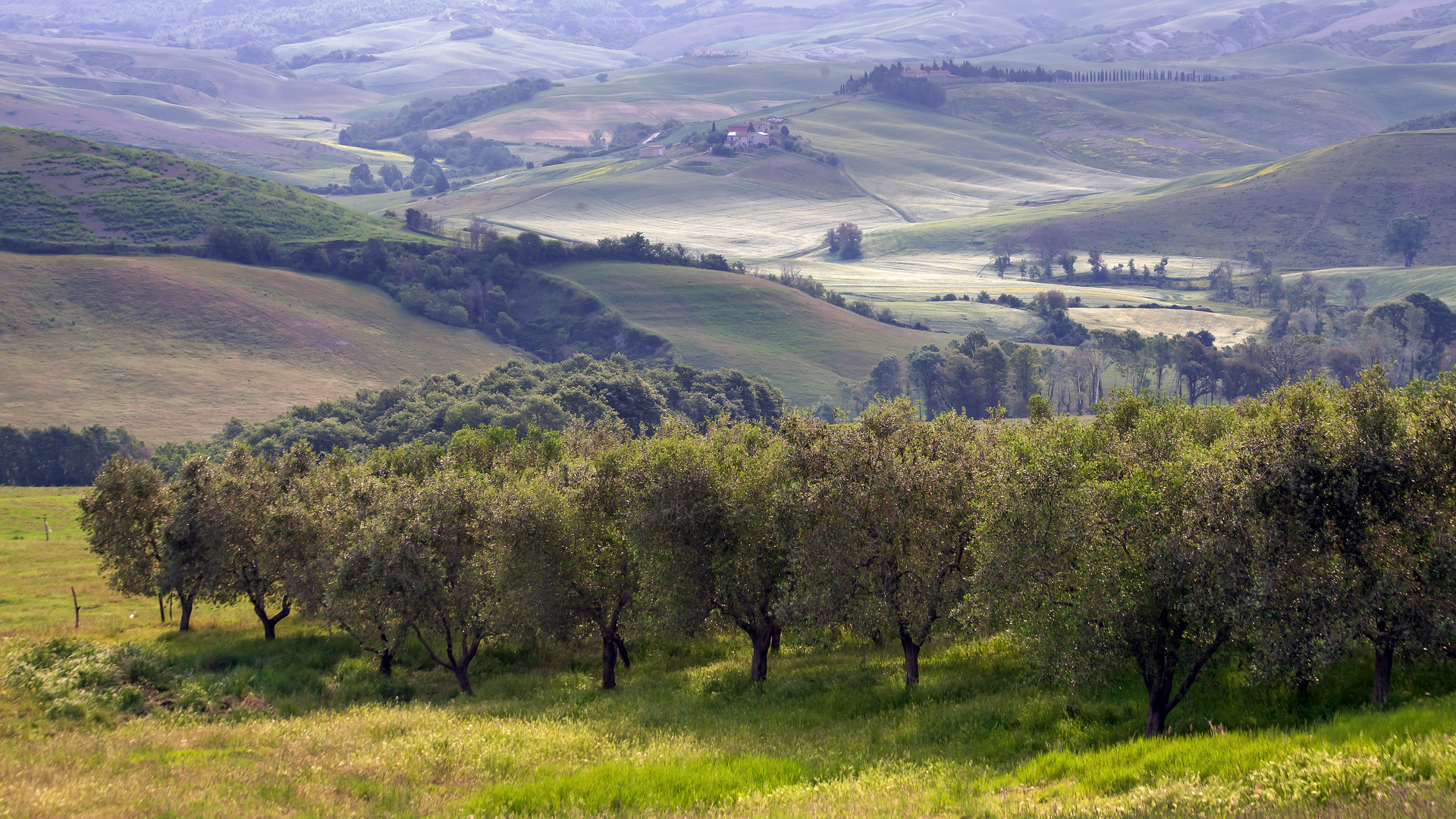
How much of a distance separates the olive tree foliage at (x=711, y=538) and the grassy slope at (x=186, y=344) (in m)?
125

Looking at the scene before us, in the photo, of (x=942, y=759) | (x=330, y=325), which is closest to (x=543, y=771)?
(x=942, y=759)

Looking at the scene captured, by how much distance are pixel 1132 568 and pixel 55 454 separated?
14062 cm

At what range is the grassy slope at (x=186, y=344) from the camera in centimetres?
14175

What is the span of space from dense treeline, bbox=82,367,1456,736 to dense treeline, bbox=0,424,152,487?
9031 cm

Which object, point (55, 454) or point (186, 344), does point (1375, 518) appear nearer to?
point (55, 454)

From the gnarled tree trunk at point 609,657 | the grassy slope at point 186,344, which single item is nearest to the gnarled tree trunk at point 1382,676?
the gnarled tree trunk at point 609,657

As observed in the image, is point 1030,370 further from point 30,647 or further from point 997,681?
point 30,647

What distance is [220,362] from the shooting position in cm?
16175

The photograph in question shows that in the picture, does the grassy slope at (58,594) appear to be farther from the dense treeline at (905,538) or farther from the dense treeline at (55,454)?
the dense treeline at (55,454)

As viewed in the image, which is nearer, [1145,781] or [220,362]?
[1145,781]

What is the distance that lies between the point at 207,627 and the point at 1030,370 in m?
132

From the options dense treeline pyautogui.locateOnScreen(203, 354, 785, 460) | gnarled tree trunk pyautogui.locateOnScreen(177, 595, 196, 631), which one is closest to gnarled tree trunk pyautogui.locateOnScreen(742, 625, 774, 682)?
gnarled tree trunk pyautogui.locateOnScreen(177, 595, 196, 631)

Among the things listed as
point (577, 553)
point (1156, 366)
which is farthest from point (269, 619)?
point (1156, 366)

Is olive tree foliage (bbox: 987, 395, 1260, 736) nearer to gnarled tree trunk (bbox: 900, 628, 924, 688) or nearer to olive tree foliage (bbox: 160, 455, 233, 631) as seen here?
gnarled tree trunk (bbox: 900, 628, 924, 688)
